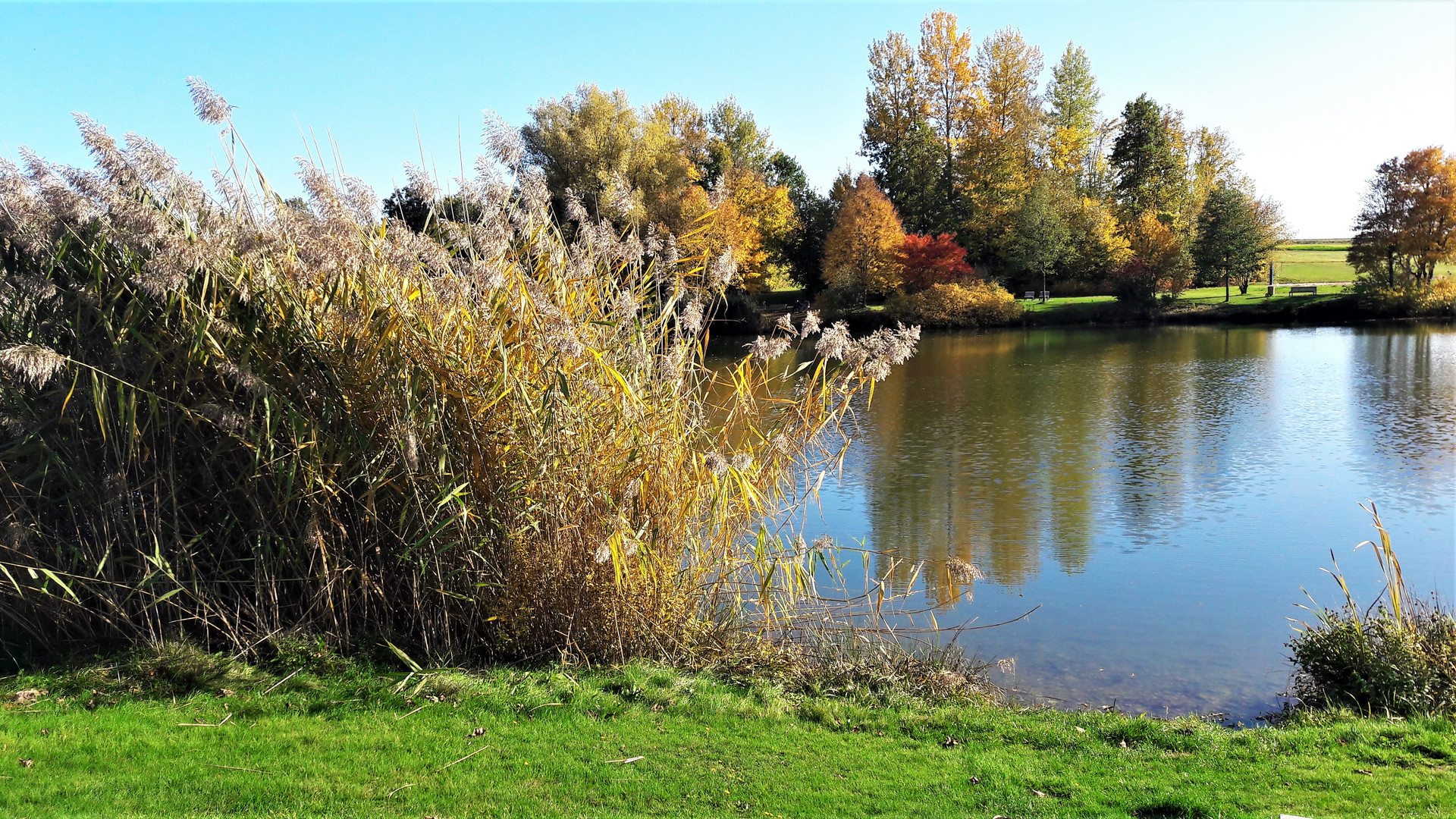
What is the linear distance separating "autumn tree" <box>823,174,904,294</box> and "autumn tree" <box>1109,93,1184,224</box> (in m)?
14.0

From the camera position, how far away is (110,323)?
4.69m

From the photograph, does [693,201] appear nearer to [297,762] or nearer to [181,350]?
[181,350]

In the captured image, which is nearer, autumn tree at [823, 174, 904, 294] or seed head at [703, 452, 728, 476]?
seed head at [703, 452, 728, 476]

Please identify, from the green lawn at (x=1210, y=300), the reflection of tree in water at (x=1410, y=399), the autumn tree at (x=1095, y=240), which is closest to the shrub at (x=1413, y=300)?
the green lawn at (x=1210, y=300)

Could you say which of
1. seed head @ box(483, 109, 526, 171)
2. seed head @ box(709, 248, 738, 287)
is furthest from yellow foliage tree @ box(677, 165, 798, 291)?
seed head @ box(483, 109, 526, 171)

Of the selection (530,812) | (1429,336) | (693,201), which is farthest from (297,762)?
(1429,336)

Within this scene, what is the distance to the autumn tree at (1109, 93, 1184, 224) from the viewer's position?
4528cm

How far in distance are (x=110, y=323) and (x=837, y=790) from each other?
4234 mm

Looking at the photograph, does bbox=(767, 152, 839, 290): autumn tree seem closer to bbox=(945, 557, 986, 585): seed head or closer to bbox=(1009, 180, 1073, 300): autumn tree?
bbox=(1009, 180, 1073, 300): autumn tree

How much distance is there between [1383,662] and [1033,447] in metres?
9.21

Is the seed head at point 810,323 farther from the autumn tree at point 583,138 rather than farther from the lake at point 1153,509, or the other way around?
the autumn tree at point 583,138

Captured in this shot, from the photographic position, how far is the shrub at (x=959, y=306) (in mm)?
38344

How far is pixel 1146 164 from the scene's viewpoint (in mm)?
46031

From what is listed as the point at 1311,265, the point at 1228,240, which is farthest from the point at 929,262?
the point at 1311,265
